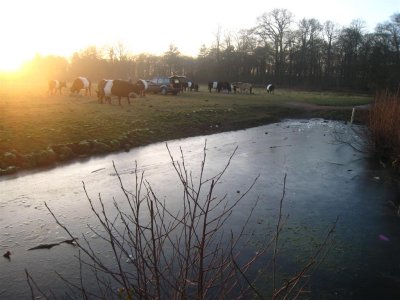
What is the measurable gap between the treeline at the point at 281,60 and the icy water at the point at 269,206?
1575 inches

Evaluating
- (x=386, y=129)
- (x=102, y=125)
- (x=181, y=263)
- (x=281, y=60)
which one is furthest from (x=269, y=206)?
(x=281, y=60)

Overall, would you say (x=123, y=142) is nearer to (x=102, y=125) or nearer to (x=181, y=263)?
(x=102, y=125)

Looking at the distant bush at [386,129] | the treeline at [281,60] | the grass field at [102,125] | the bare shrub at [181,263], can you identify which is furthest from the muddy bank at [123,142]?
the treeline at [281,60]

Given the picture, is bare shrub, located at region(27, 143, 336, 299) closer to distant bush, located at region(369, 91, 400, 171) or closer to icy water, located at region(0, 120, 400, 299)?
icy water, located at region(0, 120, 400, 299)

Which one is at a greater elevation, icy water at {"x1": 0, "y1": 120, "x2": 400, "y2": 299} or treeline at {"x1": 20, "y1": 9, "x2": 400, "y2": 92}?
treeline at {"x1": 20, "y1": 9, "x2": 400, "y2": 92}

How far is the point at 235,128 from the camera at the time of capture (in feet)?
72.2

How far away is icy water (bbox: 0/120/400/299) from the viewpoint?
579cm

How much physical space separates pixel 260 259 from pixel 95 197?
189 inches

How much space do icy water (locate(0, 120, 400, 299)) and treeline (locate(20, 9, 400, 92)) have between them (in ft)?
131

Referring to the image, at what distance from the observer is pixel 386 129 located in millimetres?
13297

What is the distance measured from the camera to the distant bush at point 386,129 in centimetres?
1267

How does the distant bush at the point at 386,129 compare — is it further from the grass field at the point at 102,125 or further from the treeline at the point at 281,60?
the treeline at the point at 281,60

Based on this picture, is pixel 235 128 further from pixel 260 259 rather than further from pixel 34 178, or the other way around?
pixel 260 259

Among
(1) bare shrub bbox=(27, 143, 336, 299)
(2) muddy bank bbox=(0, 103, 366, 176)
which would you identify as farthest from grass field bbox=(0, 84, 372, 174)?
(1) bare shrub bbox=(27, 143, 336, 299)
